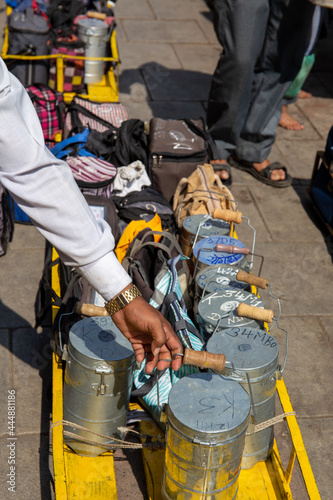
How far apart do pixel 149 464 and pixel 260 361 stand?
71 cm

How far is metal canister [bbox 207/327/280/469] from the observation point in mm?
2578

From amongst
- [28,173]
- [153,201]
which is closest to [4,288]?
[153,201]

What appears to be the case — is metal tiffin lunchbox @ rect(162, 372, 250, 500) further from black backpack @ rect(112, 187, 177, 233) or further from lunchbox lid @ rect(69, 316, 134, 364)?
black backpack @ rect(112, 187, 177, 233)

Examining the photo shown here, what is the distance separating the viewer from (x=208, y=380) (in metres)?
2.46

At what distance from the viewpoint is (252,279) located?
10.2 feet

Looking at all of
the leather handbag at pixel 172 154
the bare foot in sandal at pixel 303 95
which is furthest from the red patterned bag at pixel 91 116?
the bare foot in sandal at pixel 303 95

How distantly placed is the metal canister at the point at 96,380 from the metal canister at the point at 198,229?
105cm

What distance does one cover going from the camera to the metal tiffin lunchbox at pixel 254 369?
8.45ft

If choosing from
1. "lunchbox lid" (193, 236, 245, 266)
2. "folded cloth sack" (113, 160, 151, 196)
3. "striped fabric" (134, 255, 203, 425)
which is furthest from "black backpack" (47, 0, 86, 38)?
"striped fabric" (134, 255, 203, 425)

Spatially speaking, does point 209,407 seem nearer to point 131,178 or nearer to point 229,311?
point 229,311

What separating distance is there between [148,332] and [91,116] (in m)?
3.24

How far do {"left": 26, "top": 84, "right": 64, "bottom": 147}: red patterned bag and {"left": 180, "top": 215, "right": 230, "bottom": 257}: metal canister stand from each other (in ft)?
6.28

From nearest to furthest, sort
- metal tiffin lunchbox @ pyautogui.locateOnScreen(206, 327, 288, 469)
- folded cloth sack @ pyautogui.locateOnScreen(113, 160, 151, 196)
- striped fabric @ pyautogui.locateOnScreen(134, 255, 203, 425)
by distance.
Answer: metal tiffin lunchbox @ pyautogui.locateOnScreen(206, 327, 288, 469), striped fabric @ pyautogui.locateOnScreen(134, 255, 203, 425), folded cloth sack @ pyautogui.locateOnScreen(113, 160, 151, 196)

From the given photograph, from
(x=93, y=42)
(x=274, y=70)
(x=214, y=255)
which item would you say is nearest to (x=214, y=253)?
(x=214, y=255)
